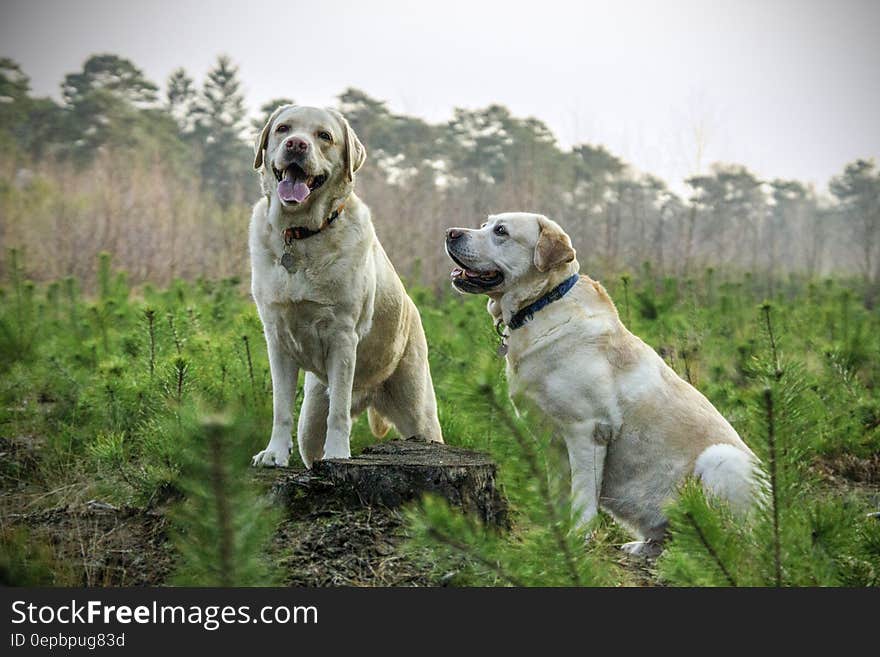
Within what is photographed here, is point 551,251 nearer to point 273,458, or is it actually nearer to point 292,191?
Result: point 292,191

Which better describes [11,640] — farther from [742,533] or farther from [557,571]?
[742,533]

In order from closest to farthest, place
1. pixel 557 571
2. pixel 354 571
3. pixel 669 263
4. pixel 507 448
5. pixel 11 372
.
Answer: pixel 507 448, pixel 557 571, pixel 354 571, pixel 11 372, pixel 669 263

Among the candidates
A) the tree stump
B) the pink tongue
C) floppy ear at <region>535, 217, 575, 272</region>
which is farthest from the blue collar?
the pink tongue

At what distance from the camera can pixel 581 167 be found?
80.7ft

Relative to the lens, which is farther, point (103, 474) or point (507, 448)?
point (103, 474)

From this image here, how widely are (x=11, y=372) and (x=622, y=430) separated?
4065 mm

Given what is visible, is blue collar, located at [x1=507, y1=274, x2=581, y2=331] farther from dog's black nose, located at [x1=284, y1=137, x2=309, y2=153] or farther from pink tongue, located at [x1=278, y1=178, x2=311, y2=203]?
dog's black nose, located at [x1=284, y1=137, x2=309, y2=153]

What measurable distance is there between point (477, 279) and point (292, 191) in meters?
0.91

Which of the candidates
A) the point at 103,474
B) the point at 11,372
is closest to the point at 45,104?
the point at 11,372

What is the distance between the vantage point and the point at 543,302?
3.77 m

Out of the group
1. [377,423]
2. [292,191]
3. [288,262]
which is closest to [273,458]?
[288,262]

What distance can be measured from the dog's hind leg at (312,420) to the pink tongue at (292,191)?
949 mm

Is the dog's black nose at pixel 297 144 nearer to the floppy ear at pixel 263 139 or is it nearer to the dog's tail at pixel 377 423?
the floppy ear at pixel 263 139

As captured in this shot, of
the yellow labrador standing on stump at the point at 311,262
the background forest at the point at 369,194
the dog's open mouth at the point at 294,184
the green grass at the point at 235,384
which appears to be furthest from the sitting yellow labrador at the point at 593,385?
the background forest at the point at 369,194
